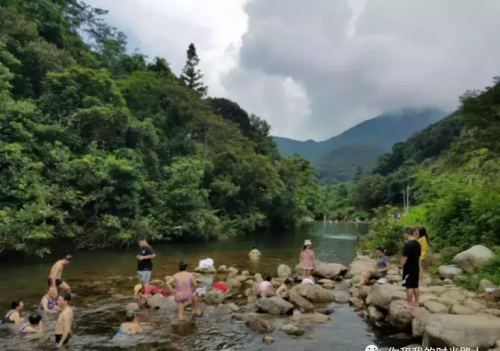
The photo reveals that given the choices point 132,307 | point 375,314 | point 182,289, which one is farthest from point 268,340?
point 132,307

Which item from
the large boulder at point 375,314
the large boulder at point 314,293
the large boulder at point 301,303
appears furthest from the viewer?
the large boulder at point 314,293

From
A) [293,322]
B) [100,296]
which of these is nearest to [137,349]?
[293,322]

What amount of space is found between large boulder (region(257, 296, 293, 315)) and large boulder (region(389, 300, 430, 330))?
2966 mm

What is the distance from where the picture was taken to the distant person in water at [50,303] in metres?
11.6

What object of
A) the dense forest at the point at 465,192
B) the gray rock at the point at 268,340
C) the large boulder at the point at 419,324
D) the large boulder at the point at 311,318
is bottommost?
the gray rock at the point at 268,340

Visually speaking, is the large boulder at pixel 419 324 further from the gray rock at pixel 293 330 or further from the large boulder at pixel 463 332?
the gray rock at pixel 293 330

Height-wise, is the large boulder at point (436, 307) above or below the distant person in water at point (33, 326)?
above

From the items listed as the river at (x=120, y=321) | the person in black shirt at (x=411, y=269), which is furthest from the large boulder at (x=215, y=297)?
the person in black shirt at (x=411, y=269)

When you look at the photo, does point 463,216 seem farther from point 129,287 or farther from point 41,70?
point 41,70

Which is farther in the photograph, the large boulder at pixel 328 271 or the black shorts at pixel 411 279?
the large boulder at pixel 328 271

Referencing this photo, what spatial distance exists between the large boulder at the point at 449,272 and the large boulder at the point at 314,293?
3.64m

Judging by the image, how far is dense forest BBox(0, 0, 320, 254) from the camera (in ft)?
76.5

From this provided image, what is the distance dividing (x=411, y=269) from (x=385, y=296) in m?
1.39

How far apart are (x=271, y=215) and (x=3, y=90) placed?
40.0 m
